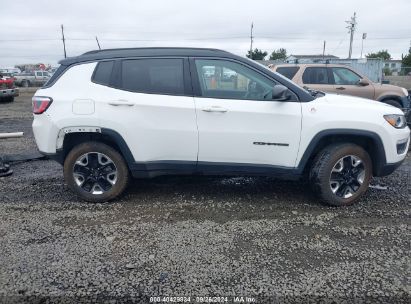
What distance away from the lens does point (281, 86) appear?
4.04 m

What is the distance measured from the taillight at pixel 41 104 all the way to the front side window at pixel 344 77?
26.3ft

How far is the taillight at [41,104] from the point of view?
4.27m

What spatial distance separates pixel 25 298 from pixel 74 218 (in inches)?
57.8

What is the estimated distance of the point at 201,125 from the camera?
4.21 meters

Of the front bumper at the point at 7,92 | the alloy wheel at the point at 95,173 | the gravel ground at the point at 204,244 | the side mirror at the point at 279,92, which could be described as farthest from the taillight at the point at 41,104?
the front bumper at the point at 7,92

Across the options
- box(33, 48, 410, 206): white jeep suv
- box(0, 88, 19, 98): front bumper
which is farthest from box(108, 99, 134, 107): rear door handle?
box(0, 88, 19, 98): front bumper

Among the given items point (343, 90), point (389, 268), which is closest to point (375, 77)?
point (343, 90)

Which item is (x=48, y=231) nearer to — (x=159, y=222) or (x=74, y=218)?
(x=74, y=218)

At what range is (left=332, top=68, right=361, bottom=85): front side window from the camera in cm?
995

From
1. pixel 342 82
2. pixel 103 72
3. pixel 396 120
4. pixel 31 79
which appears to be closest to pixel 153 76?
pixel 103 72

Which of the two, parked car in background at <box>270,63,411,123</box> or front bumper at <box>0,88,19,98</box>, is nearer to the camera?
parked car in background at <box>270,63,411,123</box>

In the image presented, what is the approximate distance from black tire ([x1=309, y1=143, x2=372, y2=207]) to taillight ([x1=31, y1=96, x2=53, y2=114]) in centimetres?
331

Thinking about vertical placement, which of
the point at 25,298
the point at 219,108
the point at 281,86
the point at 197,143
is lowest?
the point at 25,298

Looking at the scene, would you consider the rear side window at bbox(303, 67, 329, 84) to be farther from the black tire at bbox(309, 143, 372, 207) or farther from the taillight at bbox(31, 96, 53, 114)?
the taillight at bbox(31, 96, 53, 114)
